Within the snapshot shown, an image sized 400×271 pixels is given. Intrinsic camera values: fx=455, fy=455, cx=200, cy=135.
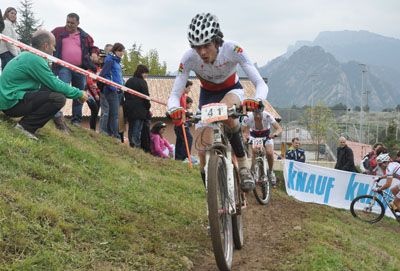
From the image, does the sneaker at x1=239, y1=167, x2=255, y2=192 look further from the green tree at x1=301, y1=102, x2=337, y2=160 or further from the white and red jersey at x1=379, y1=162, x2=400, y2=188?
the green tree at x1=301, y1=102, x2=337, y2=160

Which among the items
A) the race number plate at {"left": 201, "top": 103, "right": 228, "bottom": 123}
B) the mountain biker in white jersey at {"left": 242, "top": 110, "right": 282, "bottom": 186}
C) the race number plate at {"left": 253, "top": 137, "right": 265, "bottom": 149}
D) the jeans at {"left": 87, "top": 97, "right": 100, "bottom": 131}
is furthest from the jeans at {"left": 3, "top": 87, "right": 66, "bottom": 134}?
the mountain biker in white jersey at {"left": 242, "top": 110, "right": 282, "bottom": 186}

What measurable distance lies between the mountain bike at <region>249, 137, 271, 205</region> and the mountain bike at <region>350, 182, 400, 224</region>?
4.92 metres

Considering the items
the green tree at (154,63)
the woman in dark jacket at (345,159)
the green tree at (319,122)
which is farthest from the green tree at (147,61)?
the woman in dark jacket at (345,159)

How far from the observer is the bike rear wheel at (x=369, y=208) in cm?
1338

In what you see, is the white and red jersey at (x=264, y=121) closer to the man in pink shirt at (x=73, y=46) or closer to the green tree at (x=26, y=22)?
the man in pink shirt at (x=73, y=46)

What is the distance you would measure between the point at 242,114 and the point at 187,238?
5.55ft

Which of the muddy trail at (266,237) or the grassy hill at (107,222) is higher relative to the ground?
the grassy hill at (107,222)

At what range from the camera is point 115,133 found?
11.2 metres

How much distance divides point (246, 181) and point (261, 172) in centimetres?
401

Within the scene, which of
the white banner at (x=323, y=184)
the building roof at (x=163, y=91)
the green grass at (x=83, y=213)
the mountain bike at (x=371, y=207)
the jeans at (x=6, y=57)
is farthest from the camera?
the building roof at (x=163, y=91)

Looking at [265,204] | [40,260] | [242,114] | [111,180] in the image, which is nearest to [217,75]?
[242,114]

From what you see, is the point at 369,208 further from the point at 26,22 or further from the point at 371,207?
the point at 26,22

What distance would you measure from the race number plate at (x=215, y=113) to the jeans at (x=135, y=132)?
6.53 meters

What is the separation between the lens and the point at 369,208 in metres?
13.4
